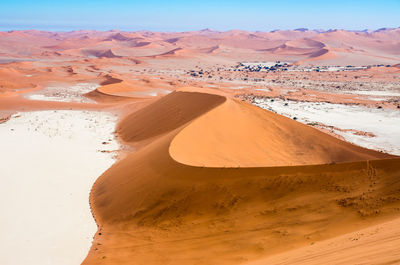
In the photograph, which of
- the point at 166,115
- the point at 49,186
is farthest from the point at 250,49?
the point at 49,186

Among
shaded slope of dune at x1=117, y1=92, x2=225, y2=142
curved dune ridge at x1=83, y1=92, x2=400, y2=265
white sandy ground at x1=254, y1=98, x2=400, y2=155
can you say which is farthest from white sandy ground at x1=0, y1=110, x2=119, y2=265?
white sandy ground at x1=254, y1=98, x2=400, y2=155

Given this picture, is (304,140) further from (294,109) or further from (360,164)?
(294,109)

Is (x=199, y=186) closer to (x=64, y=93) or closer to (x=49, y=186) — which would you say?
(x=49, y=186)

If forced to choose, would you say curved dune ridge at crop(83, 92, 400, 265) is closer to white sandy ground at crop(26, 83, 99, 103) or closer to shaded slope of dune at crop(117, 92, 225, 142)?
shaded slope of dune at crop(117, 92, 225, 142)

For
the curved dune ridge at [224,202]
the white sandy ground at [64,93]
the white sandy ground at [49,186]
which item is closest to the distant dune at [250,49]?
the white sandy ground at [64,93]

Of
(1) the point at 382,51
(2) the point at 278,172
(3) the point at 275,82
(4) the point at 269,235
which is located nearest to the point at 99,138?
(2) the point at 278,172

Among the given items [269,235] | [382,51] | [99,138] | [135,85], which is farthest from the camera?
[382,51]
